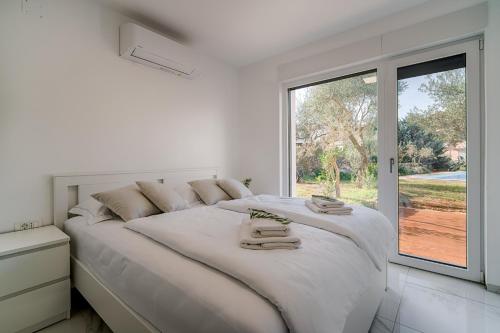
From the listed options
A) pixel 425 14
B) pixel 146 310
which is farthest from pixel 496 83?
pixel 146 310

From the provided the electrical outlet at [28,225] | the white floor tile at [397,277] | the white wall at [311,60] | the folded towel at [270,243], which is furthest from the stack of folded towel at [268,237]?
the white wall at [311,60]

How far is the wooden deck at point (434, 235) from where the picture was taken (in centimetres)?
226

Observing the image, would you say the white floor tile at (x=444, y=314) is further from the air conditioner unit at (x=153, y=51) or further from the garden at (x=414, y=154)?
the air conditioner unit at (x=153, y=51)

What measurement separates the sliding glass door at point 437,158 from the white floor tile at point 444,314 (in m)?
0.49

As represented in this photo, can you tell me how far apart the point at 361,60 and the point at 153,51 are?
224 cm

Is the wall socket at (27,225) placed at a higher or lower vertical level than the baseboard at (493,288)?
higher

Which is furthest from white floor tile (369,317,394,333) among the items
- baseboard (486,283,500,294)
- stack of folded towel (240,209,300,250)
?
baseboard (486,283,500,294)

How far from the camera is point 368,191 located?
9.13 feet

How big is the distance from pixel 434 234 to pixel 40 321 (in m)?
3.39

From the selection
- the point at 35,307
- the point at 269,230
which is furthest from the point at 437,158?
the point at 35,307

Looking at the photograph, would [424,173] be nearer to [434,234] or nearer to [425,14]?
[434,234]

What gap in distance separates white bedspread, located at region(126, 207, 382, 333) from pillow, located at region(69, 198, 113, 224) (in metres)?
0.53

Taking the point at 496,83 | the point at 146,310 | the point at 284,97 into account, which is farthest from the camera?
the point at 284,97

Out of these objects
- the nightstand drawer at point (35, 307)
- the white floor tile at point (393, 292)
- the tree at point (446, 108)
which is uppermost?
the tree at point (446, 108)
